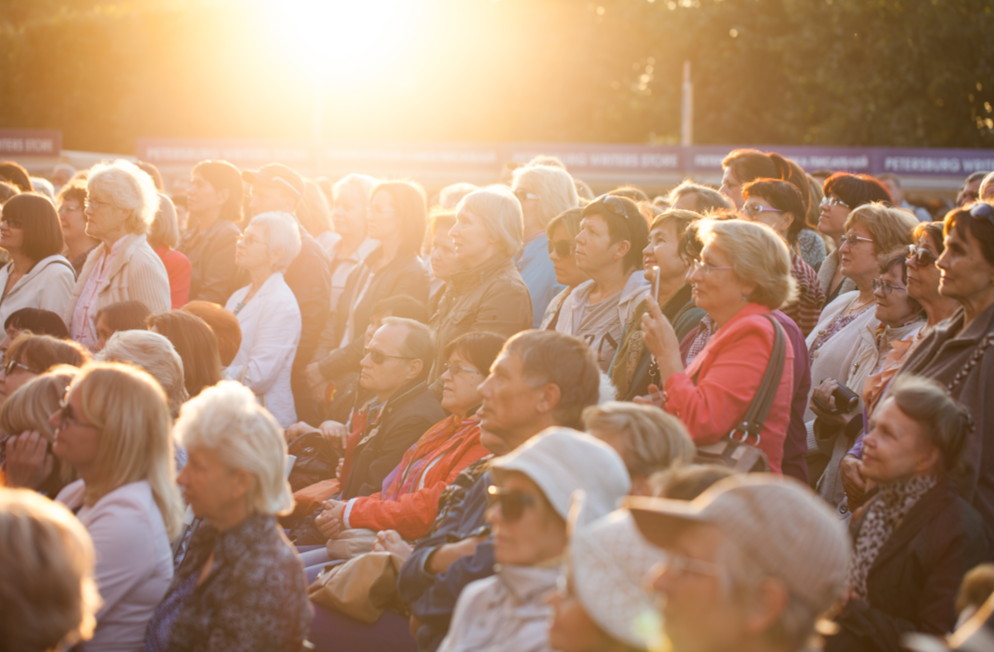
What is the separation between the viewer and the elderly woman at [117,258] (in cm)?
546

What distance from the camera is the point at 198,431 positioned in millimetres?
2928

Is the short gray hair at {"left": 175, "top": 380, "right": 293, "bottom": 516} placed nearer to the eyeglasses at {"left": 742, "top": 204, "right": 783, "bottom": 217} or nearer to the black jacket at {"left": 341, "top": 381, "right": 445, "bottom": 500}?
the black jacket at {"left": 341, "top": 381, "right": 445, "bottom": 500}

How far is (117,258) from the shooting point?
5.52 m

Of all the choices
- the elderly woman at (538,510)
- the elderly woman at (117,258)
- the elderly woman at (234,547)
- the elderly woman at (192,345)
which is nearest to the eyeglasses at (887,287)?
the elderly woman at (538,510)

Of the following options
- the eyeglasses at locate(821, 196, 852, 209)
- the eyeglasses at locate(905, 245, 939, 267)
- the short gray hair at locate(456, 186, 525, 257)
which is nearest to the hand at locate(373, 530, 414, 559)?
the short gray hair at locate(456, 186, 525, 257)

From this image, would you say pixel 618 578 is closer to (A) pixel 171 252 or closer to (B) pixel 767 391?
(B) pixel 767 391

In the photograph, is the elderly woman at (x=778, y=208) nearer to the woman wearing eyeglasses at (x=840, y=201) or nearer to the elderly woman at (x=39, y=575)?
the woman wearing eyeglasses at (x=840, y=201)

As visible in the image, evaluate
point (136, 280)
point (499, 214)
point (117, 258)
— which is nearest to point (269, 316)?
point (136, 280)

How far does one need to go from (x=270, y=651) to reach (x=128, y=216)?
3.66m

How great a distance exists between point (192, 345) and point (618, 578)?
3065 mm

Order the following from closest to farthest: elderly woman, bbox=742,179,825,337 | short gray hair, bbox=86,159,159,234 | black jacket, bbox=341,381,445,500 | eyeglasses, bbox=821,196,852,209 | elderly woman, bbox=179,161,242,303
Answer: black jacket, bbox=341,381,445,500 → elderly woman, bbox=742,179,825,337 → short gray hair, bbox=86,159,159,234 → eyeglasses, bbox=821,196,852,209 → elderly woman, bbox=179,161,242,303

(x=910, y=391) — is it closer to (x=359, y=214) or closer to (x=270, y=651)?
(x=270, y=651)

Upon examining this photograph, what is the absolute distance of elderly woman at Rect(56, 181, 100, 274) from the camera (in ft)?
21.5

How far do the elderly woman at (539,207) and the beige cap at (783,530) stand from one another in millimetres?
3913
